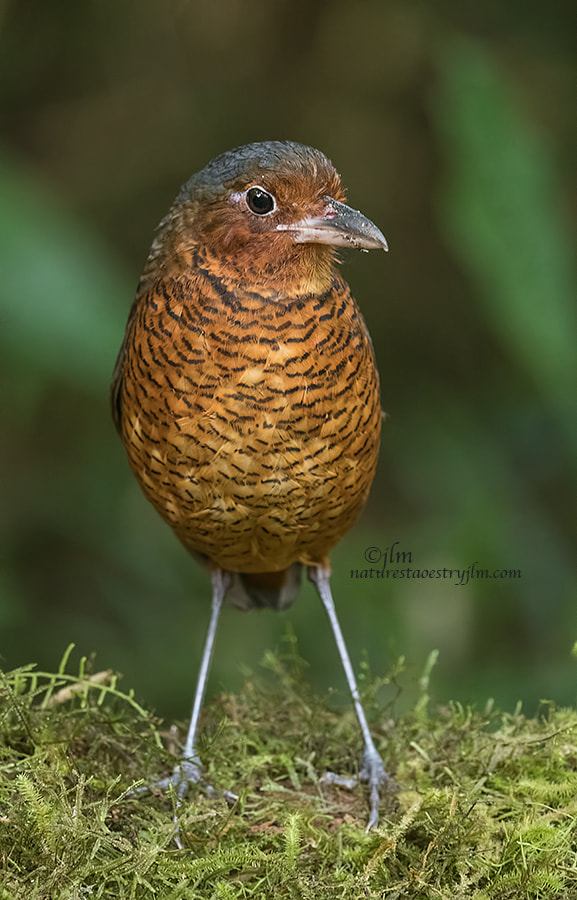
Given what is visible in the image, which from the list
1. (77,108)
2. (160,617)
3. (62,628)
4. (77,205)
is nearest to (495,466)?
(160,617)

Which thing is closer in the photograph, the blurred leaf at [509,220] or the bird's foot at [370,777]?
the bird's foot at [370,777]

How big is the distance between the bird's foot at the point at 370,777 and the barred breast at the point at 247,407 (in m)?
0.77

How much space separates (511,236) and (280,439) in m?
2.47

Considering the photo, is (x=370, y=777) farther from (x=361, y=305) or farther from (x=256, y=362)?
(x=361, y=305)

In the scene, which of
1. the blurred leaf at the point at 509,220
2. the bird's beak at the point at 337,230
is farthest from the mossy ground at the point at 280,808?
the blurred leaf at the point at 509,220


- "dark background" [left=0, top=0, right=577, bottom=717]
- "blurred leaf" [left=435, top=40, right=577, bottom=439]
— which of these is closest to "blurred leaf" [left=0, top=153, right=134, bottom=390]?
"dark background" [left=0, top=0, right=577, bottom=717]

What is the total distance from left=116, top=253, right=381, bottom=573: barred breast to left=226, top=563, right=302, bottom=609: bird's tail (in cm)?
75

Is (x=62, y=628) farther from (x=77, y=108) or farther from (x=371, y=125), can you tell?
(x=371, y=125)

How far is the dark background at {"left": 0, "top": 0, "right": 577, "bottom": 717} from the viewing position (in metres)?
4.72

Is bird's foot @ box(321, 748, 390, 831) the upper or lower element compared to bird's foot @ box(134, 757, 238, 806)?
upper

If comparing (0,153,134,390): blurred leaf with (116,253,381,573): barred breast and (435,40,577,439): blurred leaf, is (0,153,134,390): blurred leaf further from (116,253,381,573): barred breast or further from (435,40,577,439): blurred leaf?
(435,40,577,439): blurred leaf

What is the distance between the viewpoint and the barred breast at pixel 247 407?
9.43 ft

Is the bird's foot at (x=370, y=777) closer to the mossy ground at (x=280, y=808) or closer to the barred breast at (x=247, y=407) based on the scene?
the mossy ground at (x=280, y=808)

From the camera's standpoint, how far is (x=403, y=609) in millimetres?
5031
